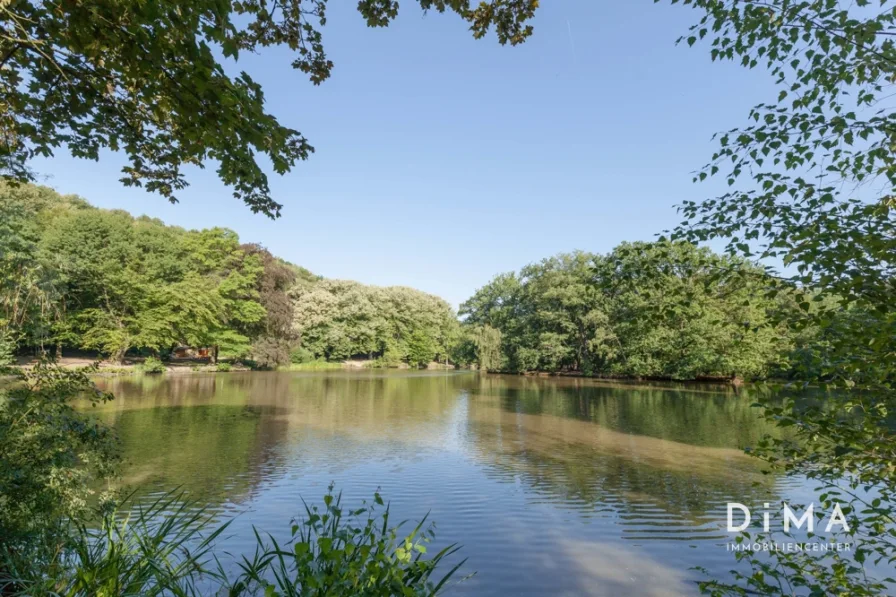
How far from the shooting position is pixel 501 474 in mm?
9734

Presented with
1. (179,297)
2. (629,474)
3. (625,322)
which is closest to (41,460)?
(629,474)

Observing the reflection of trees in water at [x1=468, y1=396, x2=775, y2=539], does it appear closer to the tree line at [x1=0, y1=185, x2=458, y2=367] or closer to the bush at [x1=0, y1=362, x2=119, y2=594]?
the bush at [x1=0, y1=362, x2=119, y2=594]

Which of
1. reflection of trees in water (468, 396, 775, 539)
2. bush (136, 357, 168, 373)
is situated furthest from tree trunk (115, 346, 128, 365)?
reflection of trees in water (468, 396, 775, 539)

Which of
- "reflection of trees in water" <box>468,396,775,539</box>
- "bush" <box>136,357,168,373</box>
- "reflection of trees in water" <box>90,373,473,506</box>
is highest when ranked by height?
"bush" <box>136,357,168,373</box>

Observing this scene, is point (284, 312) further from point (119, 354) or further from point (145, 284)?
point (119, 354)

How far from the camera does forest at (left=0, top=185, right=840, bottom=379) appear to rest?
97.3 ft

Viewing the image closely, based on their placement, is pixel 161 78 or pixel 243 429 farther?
pixel 243 429

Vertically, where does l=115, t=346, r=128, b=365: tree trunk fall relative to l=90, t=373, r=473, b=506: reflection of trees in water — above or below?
above

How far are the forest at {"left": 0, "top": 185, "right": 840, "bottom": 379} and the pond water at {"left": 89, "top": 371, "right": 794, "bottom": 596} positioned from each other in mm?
6062

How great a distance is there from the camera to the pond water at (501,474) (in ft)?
19.3

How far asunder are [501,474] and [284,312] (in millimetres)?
37682

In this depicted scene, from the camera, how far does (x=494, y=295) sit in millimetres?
56750

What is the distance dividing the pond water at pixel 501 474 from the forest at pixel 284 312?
6.06 m

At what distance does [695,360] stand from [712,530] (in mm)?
28028
